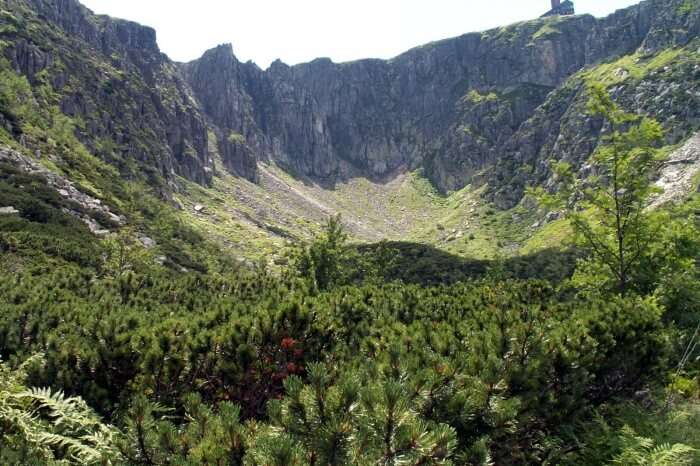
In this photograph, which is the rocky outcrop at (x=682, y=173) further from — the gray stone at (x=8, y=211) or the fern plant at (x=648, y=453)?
the gray stone at (x=8, y=211)

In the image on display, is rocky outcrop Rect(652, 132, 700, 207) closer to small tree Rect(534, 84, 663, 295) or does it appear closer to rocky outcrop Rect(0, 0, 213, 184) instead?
small tree Rect(534, 84, 663, 295)

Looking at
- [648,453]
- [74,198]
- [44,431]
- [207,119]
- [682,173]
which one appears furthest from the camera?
[207,119]

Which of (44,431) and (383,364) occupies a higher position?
(383,364)

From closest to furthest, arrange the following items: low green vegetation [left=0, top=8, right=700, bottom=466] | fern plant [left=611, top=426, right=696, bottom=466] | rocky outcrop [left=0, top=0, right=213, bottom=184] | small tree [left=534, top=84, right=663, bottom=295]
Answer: low green vegetation [left=0, top=8, right=700, bottom=466], fern plant [left=611, top=426, right=696, bottom=466], small tree [left=534, top=84, right=663, bottom=295], rocky outcrop [left=0, top=0, right=213, bottom=184]

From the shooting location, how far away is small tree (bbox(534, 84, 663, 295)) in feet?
45.9

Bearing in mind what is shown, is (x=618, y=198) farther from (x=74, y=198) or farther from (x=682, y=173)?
(x=682, y=173)

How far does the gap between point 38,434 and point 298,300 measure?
11.7 ft

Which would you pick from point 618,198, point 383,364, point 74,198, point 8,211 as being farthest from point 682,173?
A: point 8,211

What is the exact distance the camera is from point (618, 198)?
47.8 ft

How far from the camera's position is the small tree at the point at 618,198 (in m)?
14.0

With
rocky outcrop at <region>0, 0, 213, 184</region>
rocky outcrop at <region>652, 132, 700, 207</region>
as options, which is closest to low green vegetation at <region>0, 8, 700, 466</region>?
rocky outcrop at <region>652, 132, 700, 207</region>

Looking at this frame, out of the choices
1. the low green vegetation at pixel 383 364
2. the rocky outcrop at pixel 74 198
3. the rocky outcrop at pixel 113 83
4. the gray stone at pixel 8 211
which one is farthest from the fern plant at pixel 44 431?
the rocky outcrop at pixel 113 83

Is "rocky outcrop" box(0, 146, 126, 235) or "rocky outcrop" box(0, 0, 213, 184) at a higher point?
"rocky outcrop" box(0, 0, 213, 184)

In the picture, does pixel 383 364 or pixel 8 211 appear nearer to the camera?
pixel 383 364
